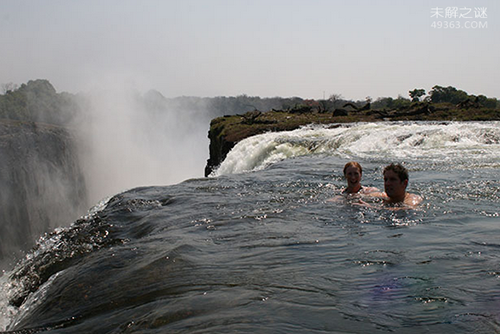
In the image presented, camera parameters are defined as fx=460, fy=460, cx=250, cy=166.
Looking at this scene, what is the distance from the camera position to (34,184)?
3828cm

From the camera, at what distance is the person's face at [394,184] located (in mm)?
6547

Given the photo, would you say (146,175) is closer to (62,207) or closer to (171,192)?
(62,207)

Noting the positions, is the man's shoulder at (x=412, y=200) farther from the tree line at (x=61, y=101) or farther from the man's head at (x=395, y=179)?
the tree line at (x=61, y=101)

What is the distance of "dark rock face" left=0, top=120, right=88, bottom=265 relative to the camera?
32.3 meters

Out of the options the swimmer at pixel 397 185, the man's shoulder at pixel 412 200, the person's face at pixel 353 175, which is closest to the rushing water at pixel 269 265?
the man's shoulder at pixel 412 200

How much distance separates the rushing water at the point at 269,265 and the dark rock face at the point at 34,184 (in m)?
24.1

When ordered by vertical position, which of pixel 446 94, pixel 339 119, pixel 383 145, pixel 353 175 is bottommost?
pixel 383 145

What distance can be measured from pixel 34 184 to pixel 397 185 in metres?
37.5

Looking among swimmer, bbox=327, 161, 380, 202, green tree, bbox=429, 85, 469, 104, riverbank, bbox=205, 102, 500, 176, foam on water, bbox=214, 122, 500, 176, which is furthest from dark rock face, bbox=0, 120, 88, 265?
green tree, bbox=429, 85, 469, 104

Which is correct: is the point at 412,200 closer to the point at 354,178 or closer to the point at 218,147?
the point at 354,178

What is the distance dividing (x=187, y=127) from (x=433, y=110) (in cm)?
9155

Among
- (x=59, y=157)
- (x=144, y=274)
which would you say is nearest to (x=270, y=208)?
(x=144, y=274)

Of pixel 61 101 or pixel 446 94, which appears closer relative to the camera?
pixel 446 94

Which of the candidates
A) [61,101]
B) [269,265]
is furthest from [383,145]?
[61,101]
